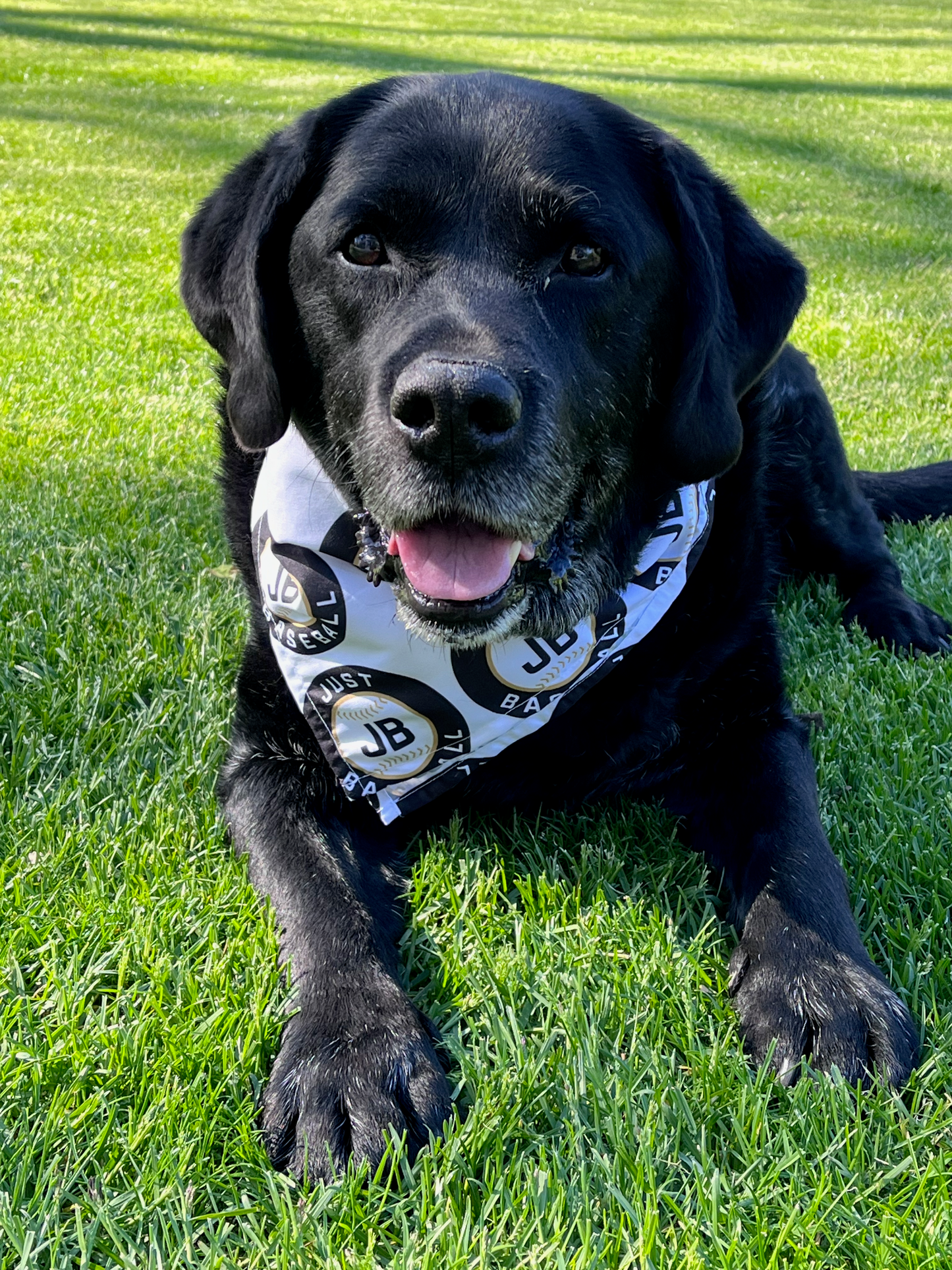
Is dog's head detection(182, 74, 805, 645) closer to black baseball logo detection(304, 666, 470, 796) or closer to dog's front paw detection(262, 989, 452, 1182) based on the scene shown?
black baseball logo detection(304, 666, 470, 796)

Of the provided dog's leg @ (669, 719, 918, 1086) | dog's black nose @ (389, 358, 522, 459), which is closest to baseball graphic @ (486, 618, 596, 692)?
dog's leg @ (669, 719, 918, 1086)

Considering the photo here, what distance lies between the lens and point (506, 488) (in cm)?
200

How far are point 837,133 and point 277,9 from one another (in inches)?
664

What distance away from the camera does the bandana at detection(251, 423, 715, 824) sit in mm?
2336

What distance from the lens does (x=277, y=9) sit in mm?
25000

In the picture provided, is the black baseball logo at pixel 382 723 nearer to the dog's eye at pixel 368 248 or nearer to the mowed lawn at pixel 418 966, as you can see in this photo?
the mowed lawn at pixel 418 966

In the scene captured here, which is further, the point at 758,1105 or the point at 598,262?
the point at 598,262

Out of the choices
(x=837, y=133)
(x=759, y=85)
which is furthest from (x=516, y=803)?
(x=759, y=85)

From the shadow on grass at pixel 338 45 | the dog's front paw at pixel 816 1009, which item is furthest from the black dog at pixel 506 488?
the shadow on grass at pixel 338 45

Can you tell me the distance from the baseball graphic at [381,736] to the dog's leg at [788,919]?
1.80 feet

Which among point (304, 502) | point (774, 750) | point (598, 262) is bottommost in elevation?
point (774, 750)

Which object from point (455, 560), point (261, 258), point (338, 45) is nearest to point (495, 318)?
point (455, 560)

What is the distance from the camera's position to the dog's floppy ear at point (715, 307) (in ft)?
7.36

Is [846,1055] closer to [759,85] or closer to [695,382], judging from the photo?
[695,382]
